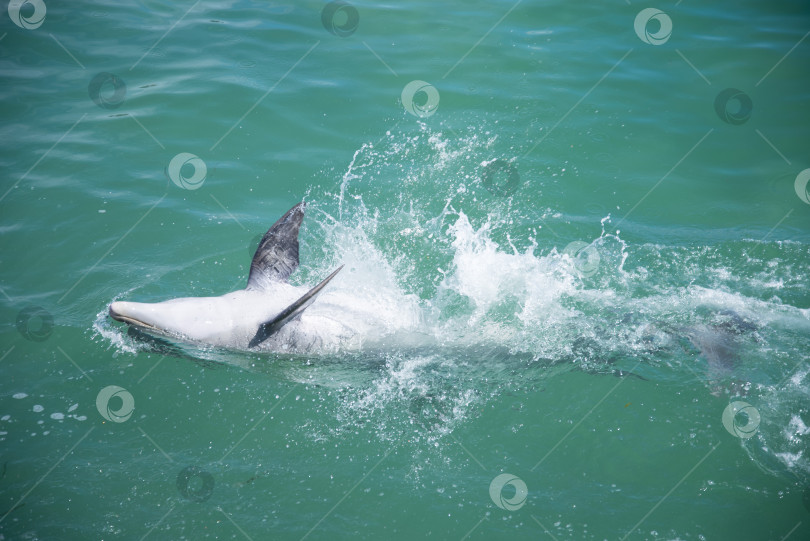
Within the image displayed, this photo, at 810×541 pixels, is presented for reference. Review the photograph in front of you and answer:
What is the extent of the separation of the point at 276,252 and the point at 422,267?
175cm

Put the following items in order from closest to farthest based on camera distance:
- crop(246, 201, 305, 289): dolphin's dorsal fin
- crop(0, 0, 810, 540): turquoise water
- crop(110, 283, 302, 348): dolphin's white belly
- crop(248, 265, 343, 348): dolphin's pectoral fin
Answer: crop(248, 265, 343, 348): dolphin's pectoral fin, crop(0, 0, 810, 540): turquoise water, crop(110, 283, 302, 348): dolphin's white belly, crop(246, 201, 305, 289): dolphin's dorsal fin

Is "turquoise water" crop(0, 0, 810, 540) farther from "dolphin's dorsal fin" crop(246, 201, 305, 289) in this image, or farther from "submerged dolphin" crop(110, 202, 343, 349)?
"dolphin's dorsal fin" crop(246, 201, 305, 289)

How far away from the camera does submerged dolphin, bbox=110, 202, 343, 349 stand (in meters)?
5.02

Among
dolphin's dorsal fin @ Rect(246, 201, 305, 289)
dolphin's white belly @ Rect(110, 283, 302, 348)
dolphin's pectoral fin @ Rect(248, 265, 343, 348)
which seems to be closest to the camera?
dolphin's pectoral fin @ Rect(248, 265, 343, 348)

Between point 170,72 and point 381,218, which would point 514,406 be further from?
point 170,72

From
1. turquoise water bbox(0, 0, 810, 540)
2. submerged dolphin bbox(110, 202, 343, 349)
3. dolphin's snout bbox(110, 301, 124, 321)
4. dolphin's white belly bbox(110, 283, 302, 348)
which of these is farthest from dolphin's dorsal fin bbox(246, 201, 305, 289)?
dolphin's snout bbox(110, 301, 124, 321)

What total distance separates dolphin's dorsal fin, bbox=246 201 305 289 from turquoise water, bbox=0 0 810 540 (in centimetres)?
56

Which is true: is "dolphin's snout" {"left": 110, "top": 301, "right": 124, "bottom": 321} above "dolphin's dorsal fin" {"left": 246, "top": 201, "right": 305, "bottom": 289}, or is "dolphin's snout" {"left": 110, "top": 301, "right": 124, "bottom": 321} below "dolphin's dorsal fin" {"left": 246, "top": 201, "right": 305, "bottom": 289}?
below

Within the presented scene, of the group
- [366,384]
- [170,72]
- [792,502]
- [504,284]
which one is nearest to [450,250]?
[504,284]

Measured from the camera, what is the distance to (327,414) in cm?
545

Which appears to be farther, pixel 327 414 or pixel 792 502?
pixel 327 414

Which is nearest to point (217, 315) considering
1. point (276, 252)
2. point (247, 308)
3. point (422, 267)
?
point (247, 308)

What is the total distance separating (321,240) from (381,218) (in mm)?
799

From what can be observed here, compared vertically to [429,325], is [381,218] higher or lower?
higher
